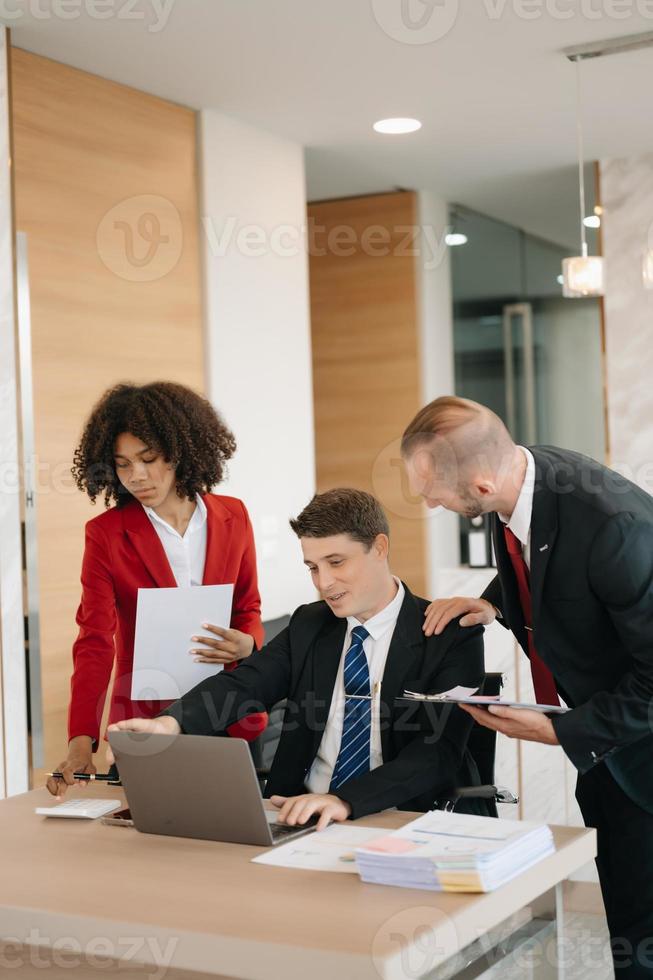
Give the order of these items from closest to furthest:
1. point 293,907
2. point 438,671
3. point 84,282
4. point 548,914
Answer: point 293,907, point 548,914, point 438,671, point 84,282

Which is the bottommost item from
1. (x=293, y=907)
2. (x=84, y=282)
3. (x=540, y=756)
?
(x=540, y=756)

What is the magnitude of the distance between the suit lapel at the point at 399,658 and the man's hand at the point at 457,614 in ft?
0.09

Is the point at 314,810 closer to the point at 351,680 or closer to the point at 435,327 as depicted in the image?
the point at 351,680

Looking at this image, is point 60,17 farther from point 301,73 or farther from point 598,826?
point 598,826

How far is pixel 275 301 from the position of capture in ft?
17.5

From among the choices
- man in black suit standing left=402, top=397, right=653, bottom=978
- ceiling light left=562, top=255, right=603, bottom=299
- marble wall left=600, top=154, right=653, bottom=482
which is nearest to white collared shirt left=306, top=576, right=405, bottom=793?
man in black suit standing left=402, top=397, right=653, bottom=978

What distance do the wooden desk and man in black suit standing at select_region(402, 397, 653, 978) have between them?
281 mm

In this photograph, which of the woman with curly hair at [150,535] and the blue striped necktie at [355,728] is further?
the woman with curly hair at [150,535]

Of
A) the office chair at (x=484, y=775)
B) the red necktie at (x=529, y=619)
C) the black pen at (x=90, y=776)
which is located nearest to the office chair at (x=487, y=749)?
the office chair at (x=484, y=775)

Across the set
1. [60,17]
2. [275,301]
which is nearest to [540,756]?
[275,301]

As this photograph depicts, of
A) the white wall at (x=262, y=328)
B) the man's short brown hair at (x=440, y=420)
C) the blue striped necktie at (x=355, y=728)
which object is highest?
the white wall at (x=262, y=328)

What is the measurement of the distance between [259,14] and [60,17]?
0.63m

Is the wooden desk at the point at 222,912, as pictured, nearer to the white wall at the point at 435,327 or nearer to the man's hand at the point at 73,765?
the man's hand at the point at 73,765

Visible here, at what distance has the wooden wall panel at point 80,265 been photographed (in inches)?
160
